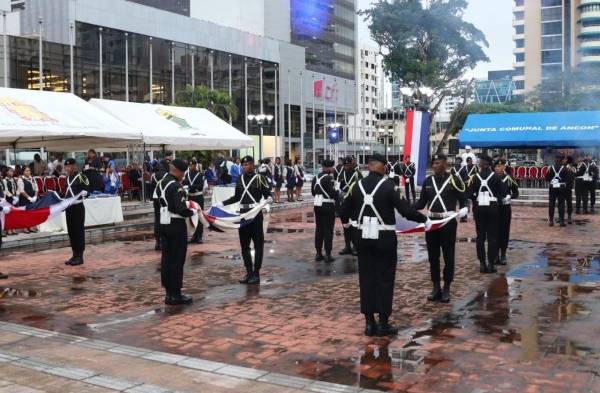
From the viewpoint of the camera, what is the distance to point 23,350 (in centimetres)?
623

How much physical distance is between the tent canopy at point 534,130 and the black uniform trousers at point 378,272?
23.6 m

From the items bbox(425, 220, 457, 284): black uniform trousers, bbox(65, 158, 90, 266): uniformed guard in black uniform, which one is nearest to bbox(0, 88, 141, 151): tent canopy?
bbox(65, 158, 90, 266): uniformed guard in black uniform

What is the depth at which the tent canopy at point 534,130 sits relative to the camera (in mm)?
27734

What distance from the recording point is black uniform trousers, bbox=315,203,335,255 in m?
11.6

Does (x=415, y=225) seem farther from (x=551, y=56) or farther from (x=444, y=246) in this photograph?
(x=551, y=56)

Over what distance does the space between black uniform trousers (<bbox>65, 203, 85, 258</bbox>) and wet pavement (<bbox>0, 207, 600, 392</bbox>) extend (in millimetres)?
374

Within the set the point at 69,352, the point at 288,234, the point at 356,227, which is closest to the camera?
the point at 69,352

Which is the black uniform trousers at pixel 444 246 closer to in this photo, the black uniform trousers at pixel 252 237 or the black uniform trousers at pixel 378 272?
the black uniform trousers at pixel 378 272

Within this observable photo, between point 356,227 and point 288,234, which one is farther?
point 288,234

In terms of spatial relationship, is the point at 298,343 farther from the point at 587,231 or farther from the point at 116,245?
the point at 587,231

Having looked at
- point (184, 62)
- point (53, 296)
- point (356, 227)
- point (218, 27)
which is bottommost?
point (53, 296)

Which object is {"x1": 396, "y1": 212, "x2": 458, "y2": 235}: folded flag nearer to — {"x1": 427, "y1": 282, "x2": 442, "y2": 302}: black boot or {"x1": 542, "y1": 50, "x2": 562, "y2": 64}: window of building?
{"x1": 427, "y1": 282, "x2": 442, "y2": 302}: black boot

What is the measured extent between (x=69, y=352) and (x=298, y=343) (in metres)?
2.21

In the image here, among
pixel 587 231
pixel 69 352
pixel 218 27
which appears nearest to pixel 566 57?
pixel 218 27
